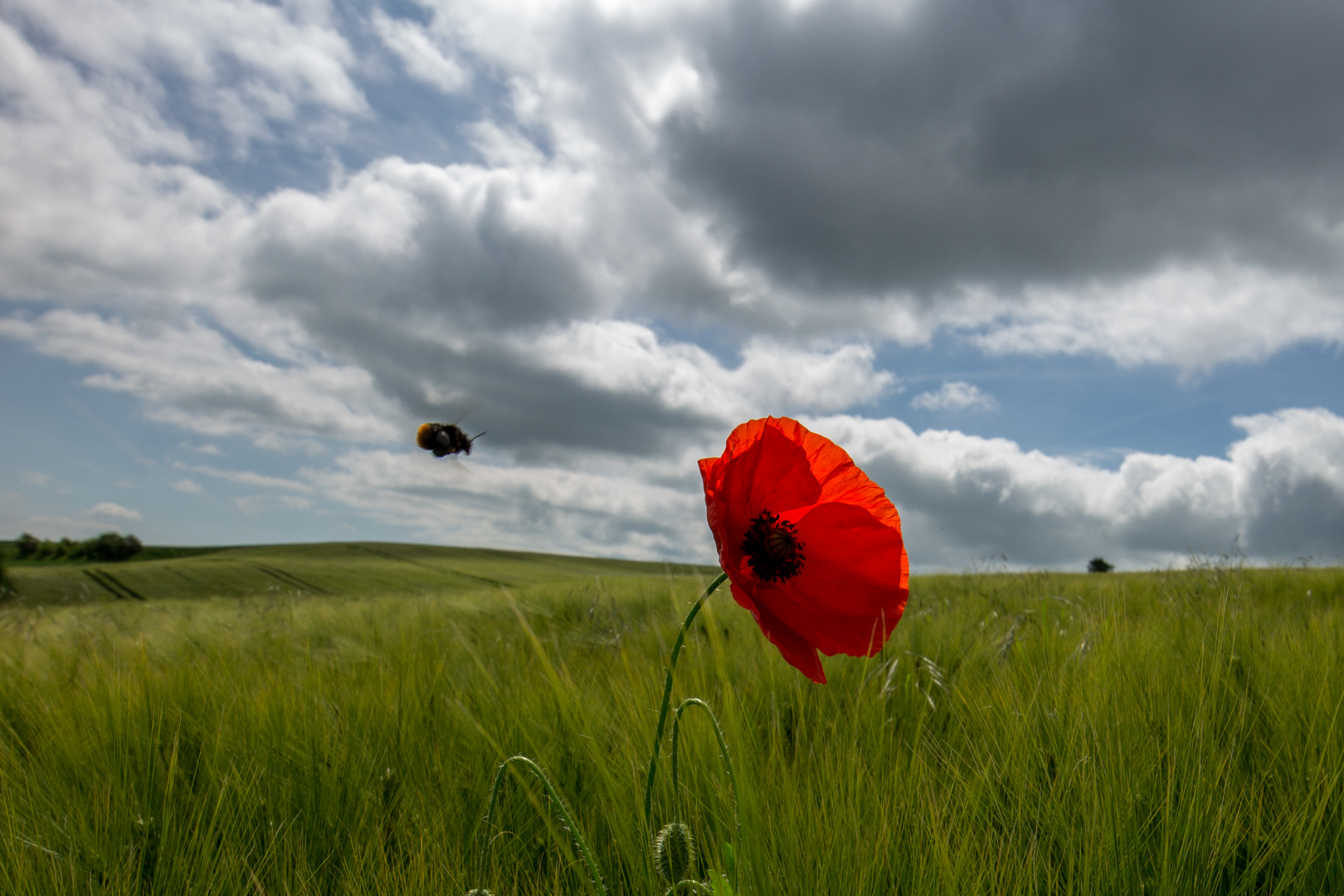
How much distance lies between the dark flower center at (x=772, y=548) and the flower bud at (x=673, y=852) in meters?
0.37

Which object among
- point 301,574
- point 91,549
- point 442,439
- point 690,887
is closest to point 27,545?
point 91,549

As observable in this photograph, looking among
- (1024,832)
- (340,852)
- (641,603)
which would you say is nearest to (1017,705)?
(1024,832)

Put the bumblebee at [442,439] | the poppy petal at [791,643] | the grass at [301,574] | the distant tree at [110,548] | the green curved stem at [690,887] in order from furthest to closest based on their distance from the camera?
the distant tree at [110,548] → the grass at [301,574] → the bumblebee at [442,439] → the poppy petal at [791,643] → the green curved stem at [690,887]

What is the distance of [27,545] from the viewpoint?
5688 cm

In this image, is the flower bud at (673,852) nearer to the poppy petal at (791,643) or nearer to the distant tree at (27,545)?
the poppy petal at (791,643)

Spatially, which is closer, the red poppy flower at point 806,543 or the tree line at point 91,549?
A: the red poppy flower at point 806,543

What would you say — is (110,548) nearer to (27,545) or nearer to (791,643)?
(27,545)

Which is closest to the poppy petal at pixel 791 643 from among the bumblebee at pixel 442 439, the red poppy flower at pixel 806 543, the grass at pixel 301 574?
the red poppy flower at pixel 806 543

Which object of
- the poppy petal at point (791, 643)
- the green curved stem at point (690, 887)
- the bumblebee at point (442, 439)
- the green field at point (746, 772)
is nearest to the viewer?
the green curved stem at point (690, 887)

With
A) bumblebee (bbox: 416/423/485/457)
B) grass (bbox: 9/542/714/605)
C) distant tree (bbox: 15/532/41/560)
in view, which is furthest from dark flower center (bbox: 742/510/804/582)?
distant tree (bbox: 15/532/41/560)

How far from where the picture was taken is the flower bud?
940mm

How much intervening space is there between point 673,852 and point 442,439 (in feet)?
13.7

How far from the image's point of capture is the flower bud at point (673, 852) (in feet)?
3.09

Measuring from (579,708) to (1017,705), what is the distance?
100cm
